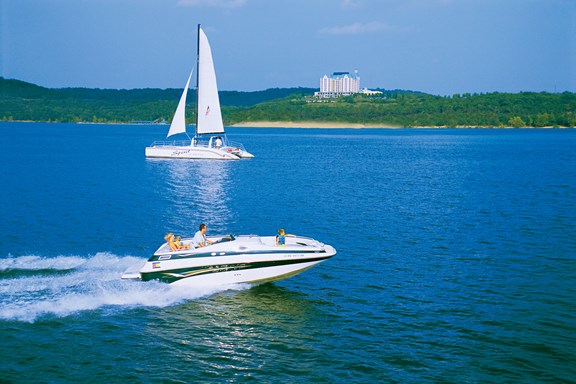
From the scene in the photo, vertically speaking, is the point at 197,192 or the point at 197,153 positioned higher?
the point at 197,153

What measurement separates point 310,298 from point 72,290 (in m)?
10.1

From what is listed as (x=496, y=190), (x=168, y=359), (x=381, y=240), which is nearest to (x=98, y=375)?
(x=168, y=359)

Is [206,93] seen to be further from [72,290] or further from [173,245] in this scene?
[72,290]

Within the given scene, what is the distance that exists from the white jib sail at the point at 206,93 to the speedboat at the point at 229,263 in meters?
65.5

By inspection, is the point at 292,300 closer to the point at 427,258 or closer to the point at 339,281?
the point at 339,281

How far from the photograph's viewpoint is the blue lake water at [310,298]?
63.2ft

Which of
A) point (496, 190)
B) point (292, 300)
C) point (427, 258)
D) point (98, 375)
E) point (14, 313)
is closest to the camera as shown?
point (98, 375)

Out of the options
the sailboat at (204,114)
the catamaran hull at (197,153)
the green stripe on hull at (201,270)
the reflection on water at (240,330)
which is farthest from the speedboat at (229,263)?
the catamaran hull at (197,153)

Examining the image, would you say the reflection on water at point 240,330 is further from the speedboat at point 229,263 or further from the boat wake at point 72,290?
the boat wake at point 72,290

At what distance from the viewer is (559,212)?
47000mm

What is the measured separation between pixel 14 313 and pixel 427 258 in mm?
20417

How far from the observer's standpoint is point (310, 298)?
25.9m

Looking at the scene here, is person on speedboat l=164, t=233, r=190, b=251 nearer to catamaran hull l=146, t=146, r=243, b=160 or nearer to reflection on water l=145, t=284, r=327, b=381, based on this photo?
reflection on water l=145, t=284, r=327, b=381

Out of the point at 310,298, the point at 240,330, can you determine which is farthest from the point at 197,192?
the point at 240,330
